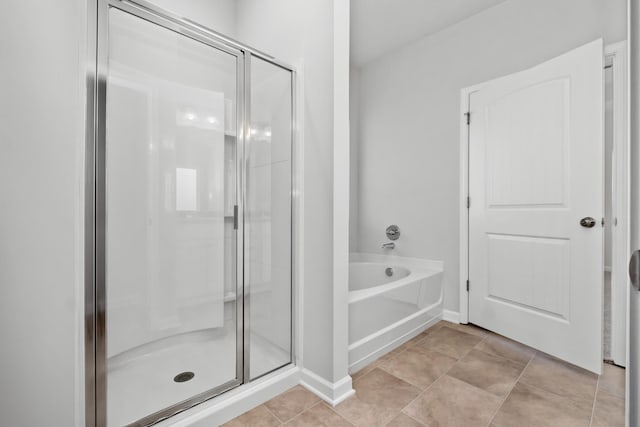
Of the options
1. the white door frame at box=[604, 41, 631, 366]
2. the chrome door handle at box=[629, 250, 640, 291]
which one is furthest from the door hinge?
the white door frame at box=[604, 41, 631, 366]

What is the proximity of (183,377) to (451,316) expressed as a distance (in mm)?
2144

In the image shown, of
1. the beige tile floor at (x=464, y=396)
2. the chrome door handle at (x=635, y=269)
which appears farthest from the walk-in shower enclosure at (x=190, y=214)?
the chrome door handle at (x=635, y=269)

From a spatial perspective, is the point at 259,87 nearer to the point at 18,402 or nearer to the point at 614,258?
the point at 18,402

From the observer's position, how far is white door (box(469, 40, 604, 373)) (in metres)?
1.83

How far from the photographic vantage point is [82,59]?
1.06 m

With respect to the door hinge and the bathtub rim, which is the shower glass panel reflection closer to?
the door hinge

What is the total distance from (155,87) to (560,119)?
240cm

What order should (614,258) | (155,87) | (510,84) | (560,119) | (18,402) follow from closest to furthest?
1. (18,402)
2. (155,87)
3. (614,258)
4. (560,119)
5. (510,84)

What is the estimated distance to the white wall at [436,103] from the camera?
211 centimetres

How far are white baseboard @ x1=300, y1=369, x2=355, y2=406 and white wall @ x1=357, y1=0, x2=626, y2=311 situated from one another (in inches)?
58.6

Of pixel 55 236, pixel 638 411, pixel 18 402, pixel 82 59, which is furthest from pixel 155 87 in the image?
pixel 638 411

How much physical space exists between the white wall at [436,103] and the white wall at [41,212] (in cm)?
253

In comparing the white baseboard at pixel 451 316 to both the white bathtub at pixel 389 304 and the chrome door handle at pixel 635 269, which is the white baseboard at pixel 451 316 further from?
the chrome door handle at pixel 635 269

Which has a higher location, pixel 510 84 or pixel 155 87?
pixel 510 84
